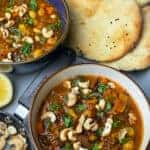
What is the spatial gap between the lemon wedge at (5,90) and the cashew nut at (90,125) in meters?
0.32

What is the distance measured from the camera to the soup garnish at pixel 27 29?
6.15ft

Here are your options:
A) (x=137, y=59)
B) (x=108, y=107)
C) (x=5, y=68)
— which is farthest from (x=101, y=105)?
(x=5, y=68)

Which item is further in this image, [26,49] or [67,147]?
[26,49]

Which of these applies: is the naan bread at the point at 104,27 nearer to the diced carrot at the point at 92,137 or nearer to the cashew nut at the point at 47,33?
the cashew nut at the point at 47,33

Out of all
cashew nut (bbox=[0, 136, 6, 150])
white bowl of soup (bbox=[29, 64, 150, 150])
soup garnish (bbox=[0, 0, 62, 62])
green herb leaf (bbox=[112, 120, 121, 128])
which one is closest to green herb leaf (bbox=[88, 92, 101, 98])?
white bowl of soup (bbox=[29, 64, 150, 150])

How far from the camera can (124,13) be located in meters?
1.96

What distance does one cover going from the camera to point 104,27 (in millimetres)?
1963

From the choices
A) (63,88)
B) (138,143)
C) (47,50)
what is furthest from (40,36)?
(138,143)

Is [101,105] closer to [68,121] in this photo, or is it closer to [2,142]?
[68,121]

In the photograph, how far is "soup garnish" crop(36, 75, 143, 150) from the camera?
1.73 meters

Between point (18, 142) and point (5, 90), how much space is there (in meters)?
0.20

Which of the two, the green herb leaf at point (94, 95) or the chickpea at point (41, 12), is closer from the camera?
the green herb leaf at point (94, 95)

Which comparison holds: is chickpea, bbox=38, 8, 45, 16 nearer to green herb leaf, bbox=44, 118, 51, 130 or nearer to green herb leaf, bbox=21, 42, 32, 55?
green herb leaf, bbox=21, 42, 32, 55

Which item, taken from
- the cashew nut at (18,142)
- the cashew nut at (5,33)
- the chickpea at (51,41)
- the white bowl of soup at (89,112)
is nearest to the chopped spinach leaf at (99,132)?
the white bowl of soup at (89,112)
